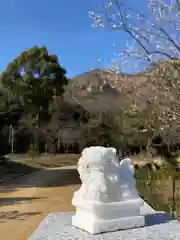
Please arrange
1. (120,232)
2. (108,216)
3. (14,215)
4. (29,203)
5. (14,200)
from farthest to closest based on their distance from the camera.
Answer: (14,200), (29,203), (14,215), (108,216), (120,232)

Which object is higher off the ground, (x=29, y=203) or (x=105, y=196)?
(x=105, y=196)

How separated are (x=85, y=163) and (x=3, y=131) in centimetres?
2219

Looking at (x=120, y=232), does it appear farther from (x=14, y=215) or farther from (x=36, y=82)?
(x=36, y=82)

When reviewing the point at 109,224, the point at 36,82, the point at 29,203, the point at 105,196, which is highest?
the point at 36,82


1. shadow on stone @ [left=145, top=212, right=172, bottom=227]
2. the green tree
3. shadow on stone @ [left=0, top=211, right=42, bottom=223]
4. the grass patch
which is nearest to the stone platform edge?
shadow on stone @ [left=145, top=212, right=172, bottom=227]

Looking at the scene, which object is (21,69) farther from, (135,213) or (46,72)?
(135,213)

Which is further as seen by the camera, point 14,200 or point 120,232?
point 14,200

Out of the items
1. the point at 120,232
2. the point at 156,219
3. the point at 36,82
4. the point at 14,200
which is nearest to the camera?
the point at 120,232

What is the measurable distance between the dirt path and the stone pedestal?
7.27ft

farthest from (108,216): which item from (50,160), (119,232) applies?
(50,160)

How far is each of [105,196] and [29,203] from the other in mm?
6067

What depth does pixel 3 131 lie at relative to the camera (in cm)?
2545

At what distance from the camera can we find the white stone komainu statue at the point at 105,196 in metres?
3.71

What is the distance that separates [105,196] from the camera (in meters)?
3.83
